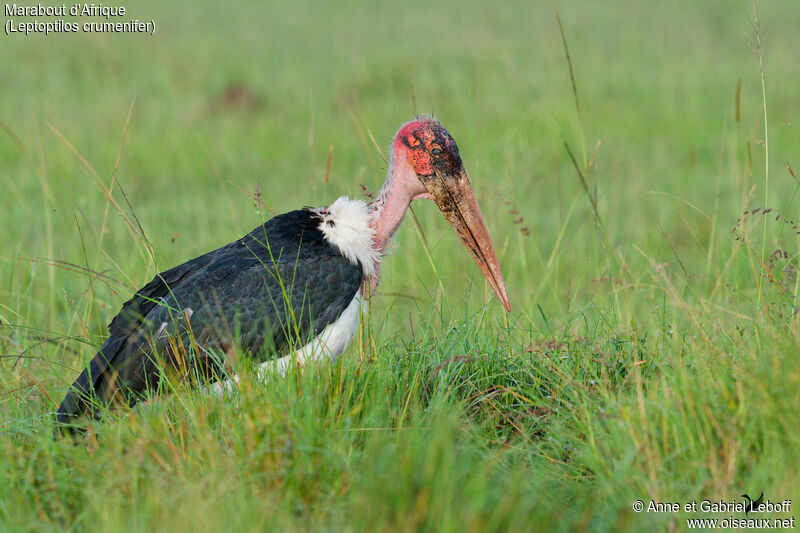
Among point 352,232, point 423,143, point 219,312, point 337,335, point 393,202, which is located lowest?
point 337,335

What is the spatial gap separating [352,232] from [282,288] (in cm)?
63

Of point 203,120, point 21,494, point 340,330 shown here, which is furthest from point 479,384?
point 203,120

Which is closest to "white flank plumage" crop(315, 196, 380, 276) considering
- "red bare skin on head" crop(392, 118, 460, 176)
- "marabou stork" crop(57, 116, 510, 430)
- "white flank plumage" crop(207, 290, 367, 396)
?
"marabou stork" crop(57, 116, 510, 430)

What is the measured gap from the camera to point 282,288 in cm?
335

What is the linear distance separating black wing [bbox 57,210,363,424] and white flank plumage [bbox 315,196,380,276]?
51 millimetres

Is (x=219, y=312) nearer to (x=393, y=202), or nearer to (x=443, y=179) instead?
(x=393, y=202)

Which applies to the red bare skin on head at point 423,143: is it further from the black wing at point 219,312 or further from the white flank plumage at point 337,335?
the white flank plumage at point 337,335

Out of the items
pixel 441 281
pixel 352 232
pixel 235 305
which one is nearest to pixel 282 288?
pixel 235 305

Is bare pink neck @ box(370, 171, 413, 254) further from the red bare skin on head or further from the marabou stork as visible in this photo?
the red bare skin on head

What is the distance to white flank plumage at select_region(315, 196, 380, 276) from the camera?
152 inches

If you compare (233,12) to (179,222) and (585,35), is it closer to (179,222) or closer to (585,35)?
(585,35)

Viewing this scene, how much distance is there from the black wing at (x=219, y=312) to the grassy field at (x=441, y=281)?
20cm

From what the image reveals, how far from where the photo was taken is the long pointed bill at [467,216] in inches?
156

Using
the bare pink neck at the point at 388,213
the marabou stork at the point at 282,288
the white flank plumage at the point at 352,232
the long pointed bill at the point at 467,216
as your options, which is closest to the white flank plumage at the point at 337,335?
the marabou stork at the point at 282,288
